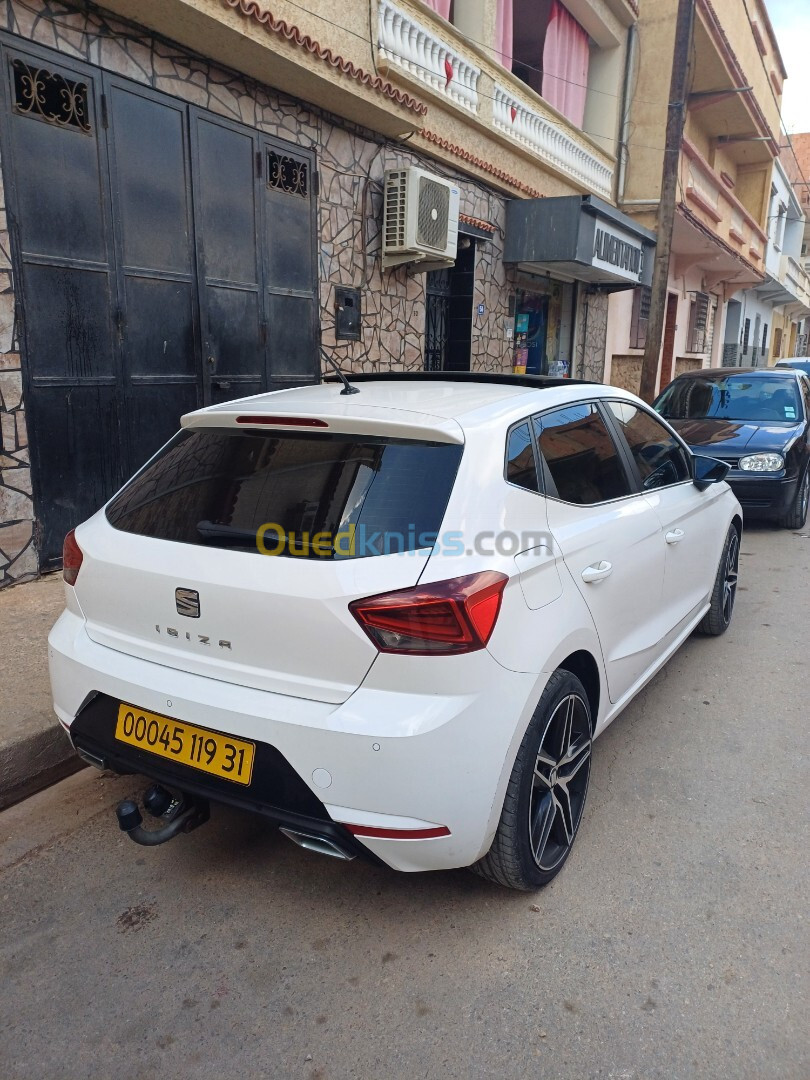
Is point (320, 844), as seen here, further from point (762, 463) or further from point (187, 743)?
point (762, 463)

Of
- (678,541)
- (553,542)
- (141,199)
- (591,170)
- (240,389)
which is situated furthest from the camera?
(591,170)

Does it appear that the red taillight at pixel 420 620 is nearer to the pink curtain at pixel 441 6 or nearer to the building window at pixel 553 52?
the pink curtain at pixel 441 6

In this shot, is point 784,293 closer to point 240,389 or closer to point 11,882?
point 240,389

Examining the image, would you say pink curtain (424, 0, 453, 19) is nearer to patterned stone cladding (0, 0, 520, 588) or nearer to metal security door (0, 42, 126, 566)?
patterned stone cladding (0, 0, 520, 588)

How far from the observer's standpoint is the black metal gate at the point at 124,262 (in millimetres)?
A: 4848

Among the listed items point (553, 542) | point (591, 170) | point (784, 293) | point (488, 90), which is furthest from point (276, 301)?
point (784, 293)

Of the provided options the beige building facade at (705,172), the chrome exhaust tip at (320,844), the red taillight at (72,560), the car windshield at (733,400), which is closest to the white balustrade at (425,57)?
the car windshield at (733,400)

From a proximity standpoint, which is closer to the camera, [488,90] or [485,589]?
[485,589]

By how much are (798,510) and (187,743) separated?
25.4ft

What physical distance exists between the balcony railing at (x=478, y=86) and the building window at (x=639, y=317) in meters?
3.06

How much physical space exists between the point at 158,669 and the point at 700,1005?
69.8 inches

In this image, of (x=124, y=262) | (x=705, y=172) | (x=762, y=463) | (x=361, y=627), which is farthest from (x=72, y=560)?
(x=705, y=172)

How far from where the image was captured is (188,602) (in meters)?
2.22

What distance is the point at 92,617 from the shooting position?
8.20ft
